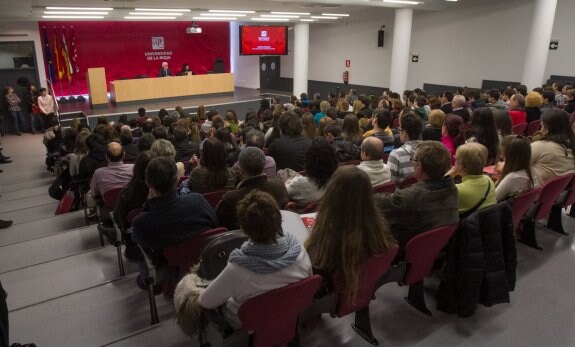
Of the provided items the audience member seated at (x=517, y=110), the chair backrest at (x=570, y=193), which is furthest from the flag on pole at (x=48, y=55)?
the chair backrest at (x=570, y=193)

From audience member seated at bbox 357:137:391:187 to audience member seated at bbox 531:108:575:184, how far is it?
4.71 ft

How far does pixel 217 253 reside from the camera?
2.08m

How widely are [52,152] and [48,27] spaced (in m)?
9.02

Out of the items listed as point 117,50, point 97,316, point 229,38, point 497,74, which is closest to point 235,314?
point 97,316

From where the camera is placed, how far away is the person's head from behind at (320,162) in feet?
9.61

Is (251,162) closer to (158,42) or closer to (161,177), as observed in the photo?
(161,177)

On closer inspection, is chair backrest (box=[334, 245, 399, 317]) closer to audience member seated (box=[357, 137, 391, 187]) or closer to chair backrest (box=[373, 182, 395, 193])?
chair backrest (box=[373, 182, 395, 193])

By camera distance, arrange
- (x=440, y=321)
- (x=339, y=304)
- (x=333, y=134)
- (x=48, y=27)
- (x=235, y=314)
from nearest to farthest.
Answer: (x=235, y=314), (x=339, y=304), (x=440, y=321), (x=333, y=134), (x=48, y=27)

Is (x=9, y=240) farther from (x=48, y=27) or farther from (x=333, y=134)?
(x=48, y=27)

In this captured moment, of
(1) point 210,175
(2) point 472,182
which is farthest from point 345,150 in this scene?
(2) point 472,182

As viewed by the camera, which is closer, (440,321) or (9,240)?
(440,321)

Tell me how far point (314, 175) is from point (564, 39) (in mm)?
10031

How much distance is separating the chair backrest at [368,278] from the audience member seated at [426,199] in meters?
0.30

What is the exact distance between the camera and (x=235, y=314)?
75.9 inches
